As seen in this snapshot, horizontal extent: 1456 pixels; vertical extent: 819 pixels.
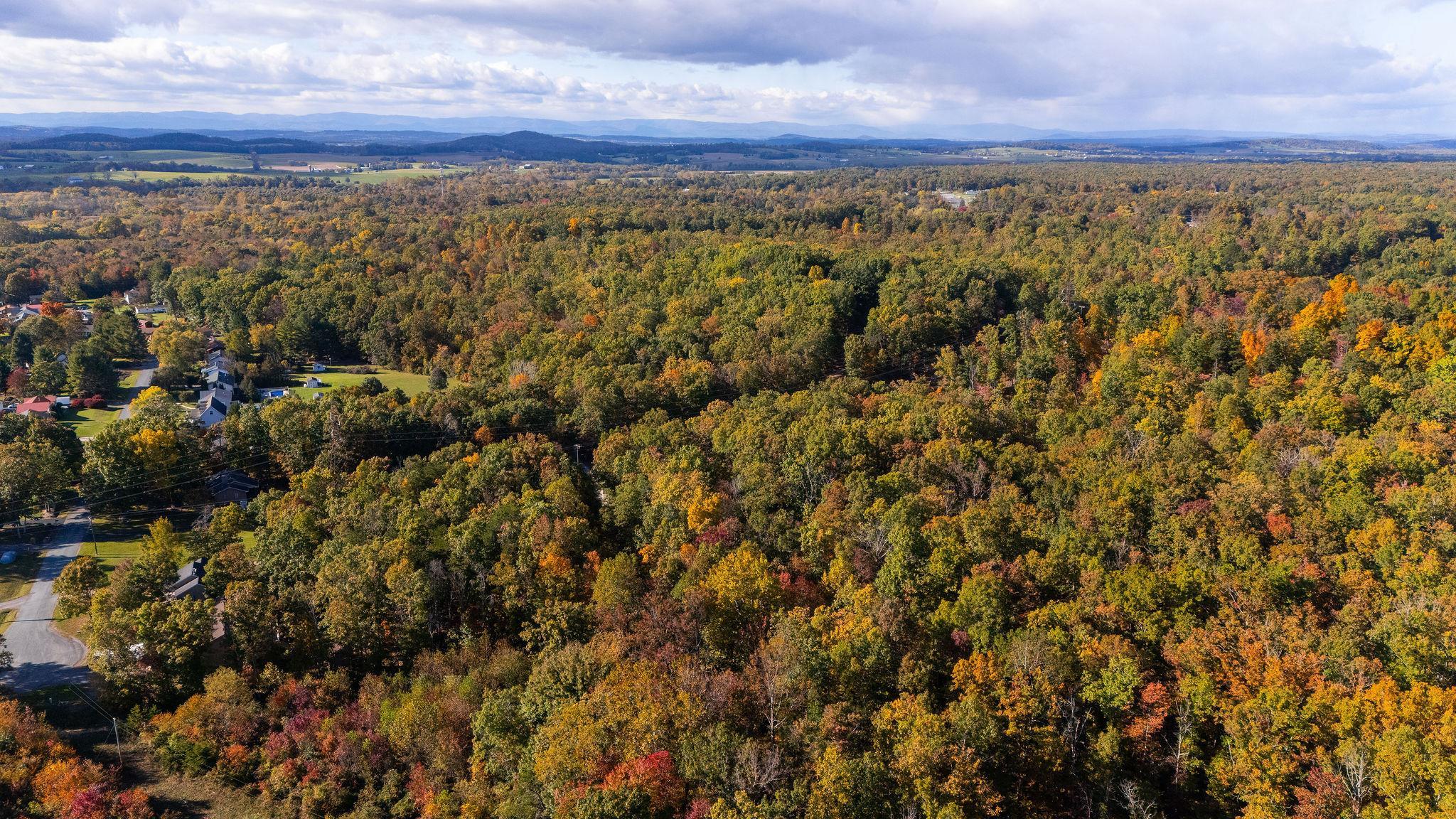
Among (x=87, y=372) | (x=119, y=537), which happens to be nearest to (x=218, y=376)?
(x=87, y=372)

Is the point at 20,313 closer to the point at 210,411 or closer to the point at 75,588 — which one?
the point at 210,411

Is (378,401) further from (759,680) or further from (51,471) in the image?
(759,680)

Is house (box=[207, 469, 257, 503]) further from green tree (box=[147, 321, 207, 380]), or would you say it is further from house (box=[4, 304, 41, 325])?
house (box=[4, 304, 41, 325])

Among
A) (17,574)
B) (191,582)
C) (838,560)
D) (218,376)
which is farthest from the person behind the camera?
(218,376)

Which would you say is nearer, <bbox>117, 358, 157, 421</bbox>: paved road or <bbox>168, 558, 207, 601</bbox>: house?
<bbox>168, 558, 207, 601</bbox>: house

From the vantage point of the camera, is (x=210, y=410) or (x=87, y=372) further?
(x=87, y=372)

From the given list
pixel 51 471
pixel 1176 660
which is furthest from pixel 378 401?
pixel 1176 660

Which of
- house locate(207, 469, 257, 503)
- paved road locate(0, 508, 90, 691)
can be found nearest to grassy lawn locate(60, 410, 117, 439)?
house locate(207, 469, 257, 503)

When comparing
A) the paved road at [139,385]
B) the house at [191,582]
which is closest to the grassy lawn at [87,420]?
the paved road at [139,385]
